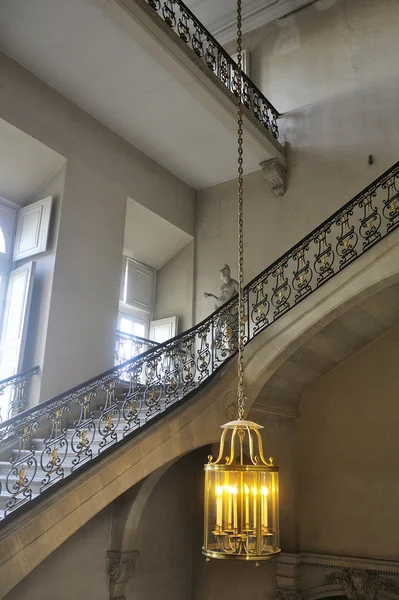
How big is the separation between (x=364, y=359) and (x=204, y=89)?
4.38 m

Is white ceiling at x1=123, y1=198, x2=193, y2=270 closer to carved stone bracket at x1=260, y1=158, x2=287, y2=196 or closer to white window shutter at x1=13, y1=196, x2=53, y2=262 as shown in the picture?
white window shutter at x1=13, y1=196, x2=53, y2=262

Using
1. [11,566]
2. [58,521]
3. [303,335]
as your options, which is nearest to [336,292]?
[303,335]

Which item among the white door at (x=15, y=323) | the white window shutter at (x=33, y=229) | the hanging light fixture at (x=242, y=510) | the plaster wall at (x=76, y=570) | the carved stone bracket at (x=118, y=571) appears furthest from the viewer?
the white window shutter at (x=33, y=229)

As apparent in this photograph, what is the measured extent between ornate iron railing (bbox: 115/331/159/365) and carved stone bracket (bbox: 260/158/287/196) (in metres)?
3.26

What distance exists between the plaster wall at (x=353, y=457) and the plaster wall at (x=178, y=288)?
8.98ft

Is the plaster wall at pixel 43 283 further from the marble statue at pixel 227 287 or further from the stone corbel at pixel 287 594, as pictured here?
the stone corbel at pixel 287 594

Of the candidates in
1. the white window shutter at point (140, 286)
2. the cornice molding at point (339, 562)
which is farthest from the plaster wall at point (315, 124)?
the cornice molding at point (339, 562)

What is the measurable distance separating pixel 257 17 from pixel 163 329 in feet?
19.8

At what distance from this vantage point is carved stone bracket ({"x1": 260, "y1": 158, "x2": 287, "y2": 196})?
8.94 meters

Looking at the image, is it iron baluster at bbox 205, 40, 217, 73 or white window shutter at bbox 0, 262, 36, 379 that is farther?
iron baluster at bbox 205, 40, 217, 73

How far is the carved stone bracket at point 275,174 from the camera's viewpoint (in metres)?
8.94

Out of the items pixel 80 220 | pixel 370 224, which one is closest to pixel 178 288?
pixel 80 220

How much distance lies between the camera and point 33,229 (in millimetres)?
7805

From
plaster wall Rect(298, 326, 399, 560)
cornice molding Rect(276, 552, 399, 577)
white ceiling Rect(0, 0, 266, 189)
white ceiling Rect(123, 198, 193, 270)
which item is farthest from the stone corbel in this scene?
white ceiling Rect(0, 0, 266, 189)
